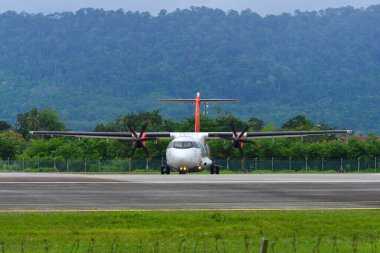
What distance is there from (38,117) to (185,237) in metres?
176

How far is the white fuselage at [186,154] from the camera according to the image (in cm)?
6012

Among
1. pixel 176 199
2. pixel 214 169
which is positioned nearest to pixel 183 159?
pixel 214 169

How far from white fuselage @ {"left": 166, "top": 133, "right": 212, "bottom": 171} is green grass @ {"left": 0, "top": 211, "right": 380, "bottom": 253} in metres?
37.1

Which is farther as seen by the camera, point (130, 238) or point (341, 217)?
point (341, 217)

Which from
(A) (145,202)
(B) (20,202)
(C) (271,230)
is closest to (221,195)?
(A) (145,202)

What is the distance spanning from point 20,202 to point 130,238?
915 cm

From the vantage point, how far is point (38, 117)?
191000 mm

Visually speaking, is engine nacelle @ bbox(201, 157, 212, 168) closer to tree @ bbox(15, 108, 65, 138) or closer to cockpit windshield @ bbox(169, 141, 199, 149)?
cockpit windshield @ bbox(169, 141, 199, 149)

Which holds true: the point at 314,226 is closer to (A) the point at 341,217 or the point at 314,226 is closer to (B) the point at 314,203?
(A) the point at 341,217

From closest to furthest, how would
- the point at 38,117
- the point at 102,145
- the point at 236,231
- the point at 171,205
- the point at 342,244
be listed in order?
the point at 342,244
the point at 236,231
the point at 171,205
the point at 102,145
the point at 38,117

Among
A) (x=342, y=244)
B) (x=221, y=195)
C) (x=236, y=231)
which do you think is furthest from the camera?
(x=221, y=195)

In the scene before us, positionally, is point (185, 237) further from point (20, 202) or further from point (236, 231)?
point (20, 202)

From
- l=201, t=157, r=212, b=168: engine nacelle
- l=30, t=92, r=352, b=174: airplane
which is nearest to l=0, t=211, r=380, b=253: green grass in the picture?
l=30, t=92, r=352, b=174: airplane

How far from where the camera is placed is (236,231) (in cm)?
1895
